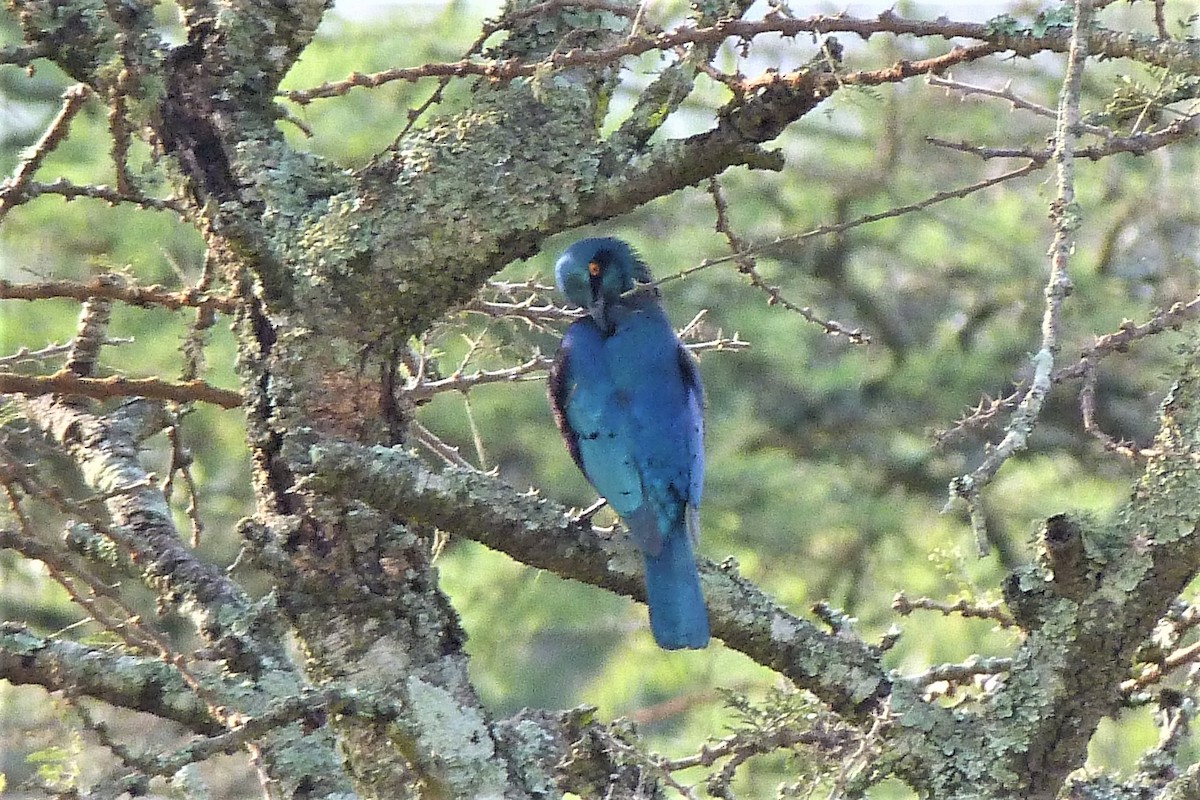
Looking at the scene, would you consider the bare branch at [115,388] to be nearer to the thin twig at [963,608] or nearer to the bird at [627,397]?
the bird at [627,397]

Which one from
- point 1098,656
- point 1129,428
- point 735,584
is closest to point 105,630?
point 735,584

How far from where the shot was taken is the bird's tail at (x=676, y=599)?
8.55ft

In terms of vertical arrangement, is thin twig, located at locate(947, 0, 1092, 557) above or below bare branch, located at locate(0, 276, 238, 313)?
below

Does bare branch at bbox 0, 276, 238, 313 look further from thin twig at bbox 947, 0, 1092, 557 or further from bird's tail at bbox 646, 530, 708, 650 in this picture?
thin twig at bbox 947, 0, 1092, 557

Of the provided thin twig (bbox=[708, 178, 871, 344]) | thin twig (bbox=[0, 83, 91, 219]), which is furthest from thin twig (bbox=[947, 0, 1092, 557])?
thin twig (bbox=[0, 83, 91, 219])

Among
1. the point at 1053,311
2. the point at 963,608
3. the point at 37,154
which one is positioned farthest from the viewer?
the point at 963,608

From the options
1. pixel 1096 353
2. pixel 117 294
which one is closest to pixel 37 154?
pixel 117 294

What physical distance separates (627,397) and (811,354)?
3.96 m

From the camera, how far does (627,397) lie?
4.00 meters

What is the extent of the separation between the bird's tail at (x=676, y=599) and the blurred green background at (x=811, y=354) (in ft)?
11.7

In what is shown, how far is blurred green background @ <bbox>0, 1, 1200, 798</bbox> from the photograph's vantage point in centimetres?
688

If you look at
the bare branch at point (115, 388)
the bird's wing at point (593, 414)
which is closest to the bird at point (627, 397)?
the bird's wing at point (593, 414)

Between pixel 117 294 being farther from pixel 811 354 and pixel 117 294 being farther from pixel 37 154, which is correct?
pixel 811 354

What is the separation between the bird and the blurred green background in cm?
236
